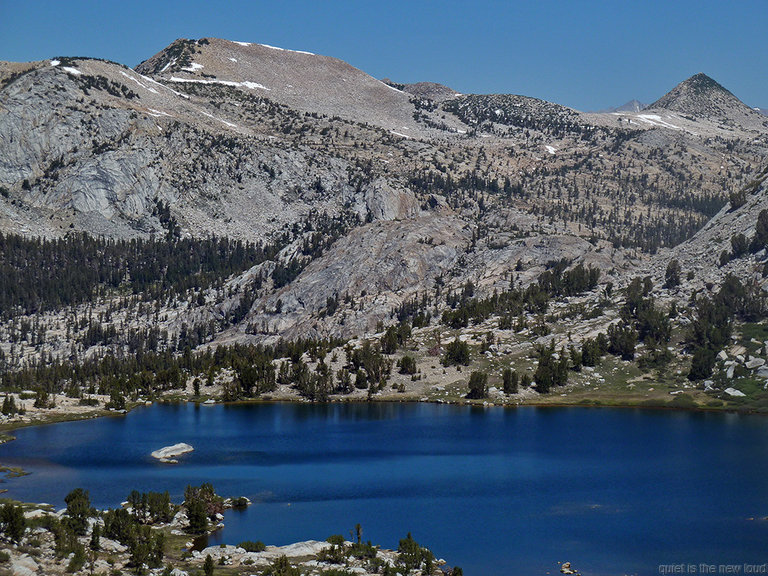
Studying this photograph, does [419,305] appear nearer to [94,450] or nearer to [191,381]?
[191,381]

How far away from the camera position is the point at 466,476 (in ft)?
270

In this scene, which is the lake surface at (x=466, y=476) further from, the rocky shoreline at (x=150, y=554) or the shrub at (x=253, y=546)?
the rocky shoreline at (x=150, y=554)

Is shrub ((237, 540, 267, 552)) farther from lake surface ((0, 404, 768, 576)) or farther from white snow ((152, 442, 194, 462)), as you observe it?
white snow ((152, 442, 194, 462))

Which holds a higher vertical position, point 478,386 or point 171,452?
point 478,386

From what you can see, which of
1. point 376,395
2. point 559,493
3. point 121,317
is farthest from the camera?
point 121,317

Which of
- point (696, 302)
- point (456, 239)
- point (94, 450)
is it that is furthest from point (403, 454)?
point (456, 239)

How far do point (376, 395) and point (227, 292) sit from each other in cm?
7555

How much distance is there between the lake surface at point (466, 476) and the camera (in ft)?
202

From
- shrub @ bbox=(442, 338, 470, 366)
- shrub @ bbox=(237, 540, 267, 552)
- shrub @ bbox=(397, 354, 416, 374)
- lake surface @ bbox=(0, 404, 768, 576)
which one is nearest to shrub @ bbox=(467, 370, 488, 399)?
lake surface @ bbox=(0, 404, 768, 576)

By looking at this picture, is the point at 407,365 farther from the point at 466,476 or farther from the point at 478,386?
the point at 466,476

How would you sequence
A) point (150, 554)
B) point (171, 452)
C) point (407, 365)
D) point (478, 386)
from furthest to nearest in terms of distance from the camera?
1. point (407, 365)
2. point (478, 386)
3. point (171, 452)
4. point (150, 554)

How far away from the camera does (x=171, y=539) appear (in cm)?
6059

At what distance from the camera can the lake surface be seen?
202ft

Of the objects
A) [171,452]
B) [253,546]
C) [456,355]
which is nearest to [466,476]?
[253,546]
